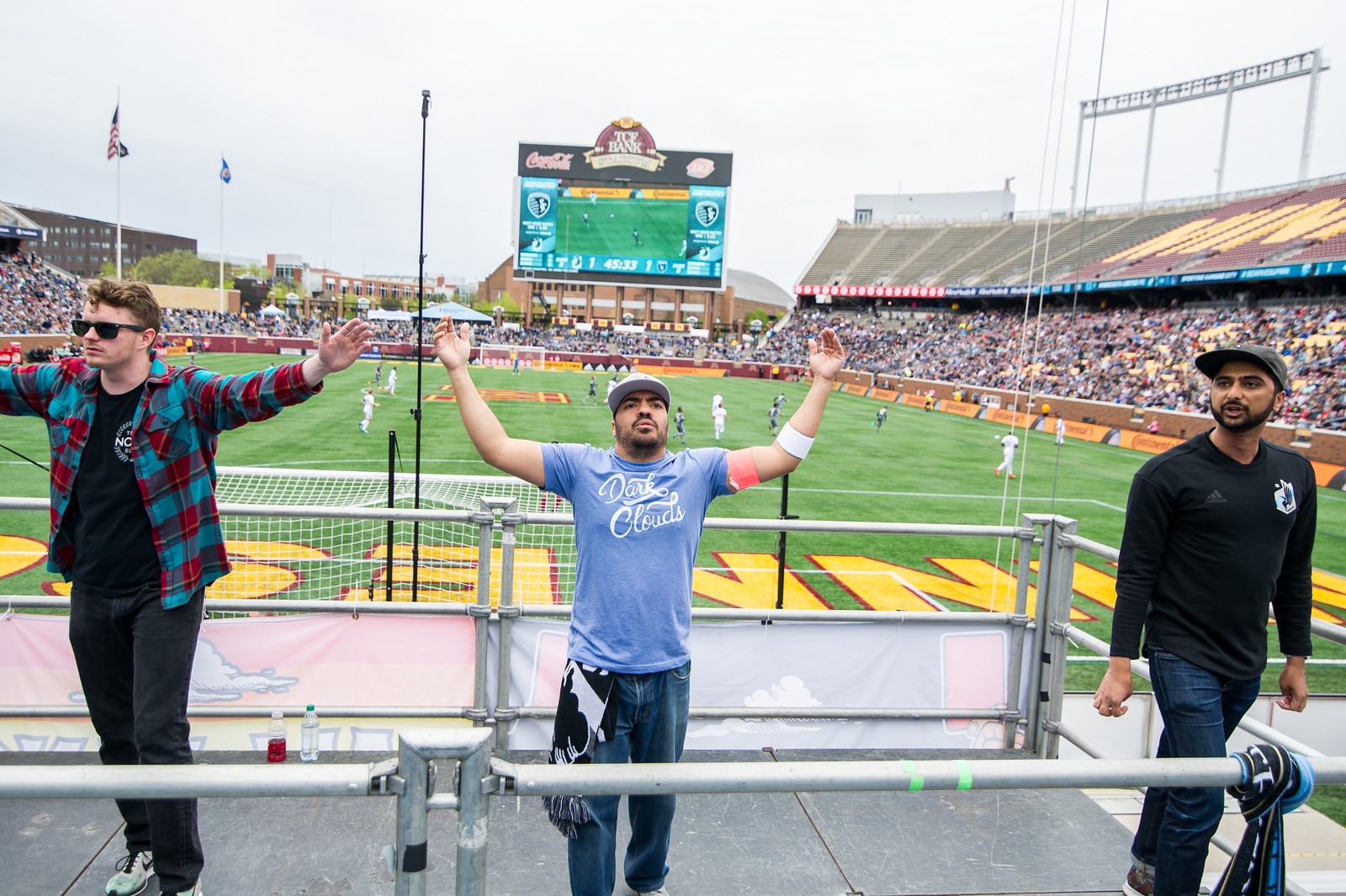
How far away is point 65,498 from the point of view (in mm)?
3070

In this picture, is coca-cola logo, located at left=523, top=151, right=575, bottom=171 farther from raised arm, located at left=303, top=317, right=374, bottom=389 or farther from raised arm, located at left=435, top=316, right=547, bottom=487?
raised arm, located at left=435, top=316, right=547, bottom=487

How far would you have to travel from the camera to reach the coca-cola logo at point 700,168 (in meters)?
63.0

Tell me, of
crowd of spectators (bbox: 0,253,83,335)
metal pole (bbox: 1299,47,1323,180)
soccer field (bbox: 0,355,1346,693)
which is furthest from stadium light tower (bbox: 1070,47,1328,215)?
crowd of spectators (bbox: 0,253,83,335)

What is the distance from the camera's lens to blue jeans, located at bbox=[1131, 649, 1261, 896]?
10.1 feet

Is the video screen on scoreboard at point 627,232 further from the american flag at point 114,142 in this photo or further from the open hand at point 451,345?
the open hand at point 451,345

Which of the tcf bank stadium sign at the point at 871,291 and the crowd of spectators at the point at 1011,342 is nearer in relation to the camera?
the crowd of spectators at the point at 1011,342

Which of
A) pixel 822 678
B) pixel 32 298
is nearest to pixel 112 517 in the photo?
pixel 822 678

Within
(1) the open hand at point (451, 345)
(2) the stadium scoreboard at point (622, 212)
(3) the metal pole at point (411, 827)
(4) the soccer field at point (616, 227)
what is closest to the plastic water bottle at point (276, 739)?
(1) the open hand at point (451, 345)

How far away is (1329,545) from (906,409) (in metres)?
24.7

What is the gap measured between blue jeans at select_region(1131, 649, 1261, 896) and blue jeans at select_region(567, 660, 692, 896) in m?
1.85

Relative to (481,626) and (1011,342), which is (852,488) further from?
(1011,342)

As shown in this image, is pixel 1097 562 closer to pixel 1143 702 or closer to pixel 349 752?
pixel 1143 702

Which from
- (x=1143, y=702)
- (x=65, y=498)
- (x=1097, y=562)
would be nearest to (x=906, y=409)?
(x=1097, y=562)

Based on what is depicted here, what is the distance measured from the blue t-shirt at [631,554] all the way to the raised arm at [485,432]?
53mm
